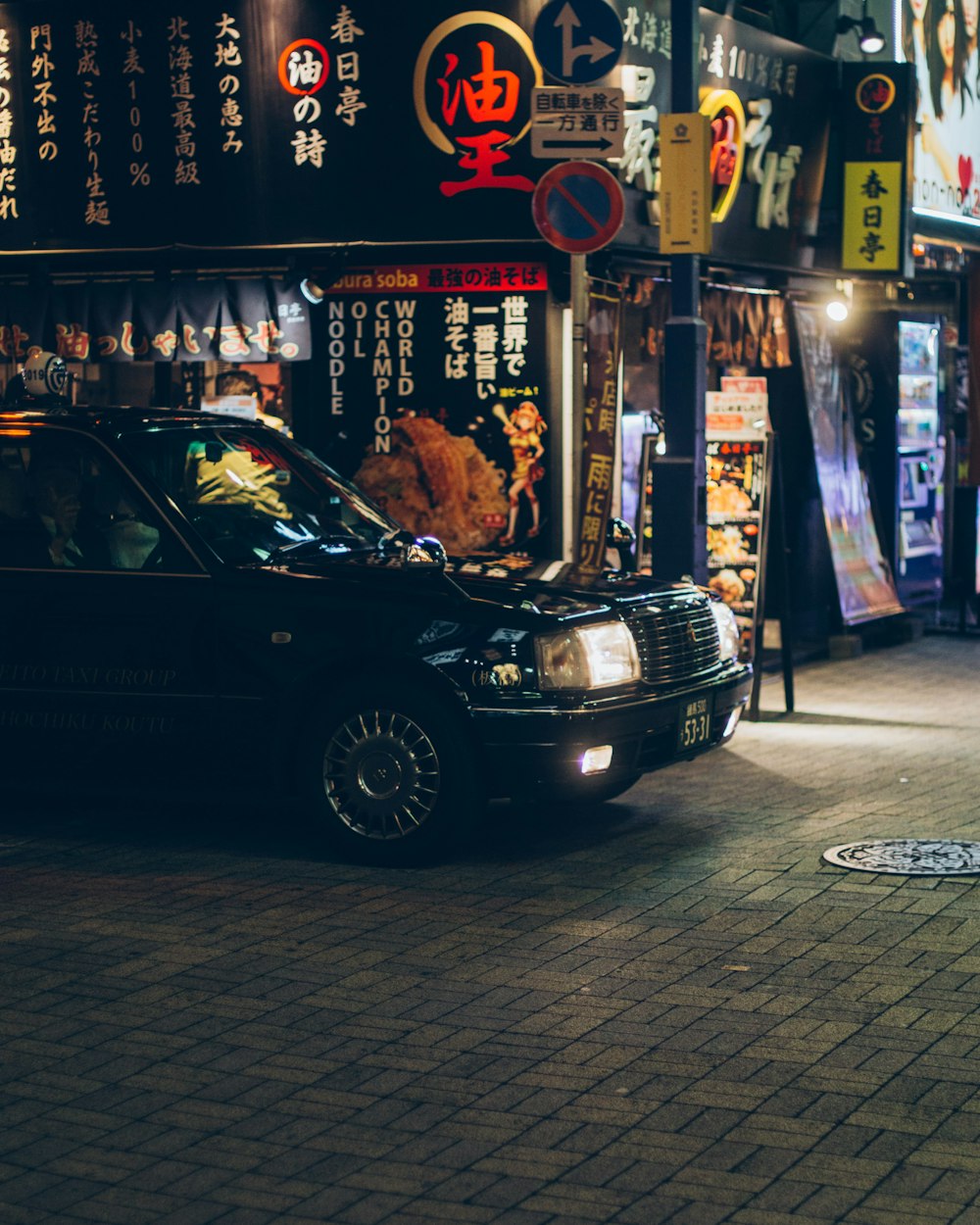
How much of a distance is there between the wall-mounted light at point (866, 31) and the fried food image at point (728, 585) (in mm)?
5917

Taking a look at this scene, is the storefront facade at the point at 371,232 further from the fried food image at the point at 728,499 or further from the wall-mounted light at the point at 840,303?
the wall-mounted light at the point at 840,303

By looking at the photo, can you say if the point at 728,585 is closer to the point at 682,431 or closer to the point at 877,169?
the point at 682,431

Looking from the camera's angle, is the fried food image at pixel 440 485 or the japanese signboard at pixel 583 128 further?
the fried food image at pixel 440 485

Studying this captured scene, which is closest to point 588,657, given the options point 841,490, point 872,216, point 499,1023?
point 499,1023

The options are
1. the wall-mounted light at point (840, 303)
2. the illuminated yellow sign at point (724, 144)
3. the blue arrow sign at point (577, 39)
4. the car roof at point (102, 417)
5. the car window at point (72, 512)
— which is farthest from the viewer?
the wall-mounted light at point (840, 303)

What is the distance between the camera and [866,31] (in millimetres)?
16141

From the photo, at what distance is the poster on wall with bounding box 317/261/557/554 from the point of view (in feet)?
42.3

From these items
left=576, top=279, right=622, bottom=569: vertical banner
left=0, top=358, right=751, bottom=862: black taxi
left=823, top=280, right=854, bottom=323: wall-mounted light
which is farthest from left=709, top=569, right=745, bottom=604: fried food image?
left=823, top=280, right=854, bottom=323: wall-mounted light

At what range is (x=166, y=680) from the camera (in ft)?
27.5

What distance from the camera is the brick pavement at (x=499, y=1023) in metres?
4.70

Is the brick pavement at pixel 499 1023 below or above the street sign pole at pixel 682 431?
below

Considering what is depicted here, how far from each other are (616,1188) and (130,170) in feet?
36.0

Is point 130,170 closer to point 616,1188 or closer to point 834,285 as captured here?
point 834,285

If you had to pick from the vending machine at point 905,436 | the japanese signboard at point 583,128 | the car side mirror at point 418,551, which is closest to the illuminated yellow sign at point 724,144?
the vending machine at point 905,436
